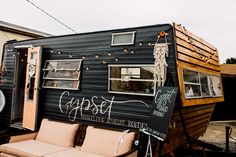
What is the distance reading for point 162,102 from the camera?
4684 millimetres

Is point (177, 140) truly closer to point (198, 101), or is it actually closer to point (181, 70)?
A: point (198, 101)

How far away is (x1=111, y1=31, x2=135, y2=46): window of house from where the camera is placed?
18.2 feet

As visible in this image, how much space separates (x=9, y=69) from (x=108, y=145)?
560 centimetres

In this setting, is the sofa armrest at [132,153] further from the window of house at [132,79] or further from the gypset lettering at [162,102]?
the window of house at [132,79]

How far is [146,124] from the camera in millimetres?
5145

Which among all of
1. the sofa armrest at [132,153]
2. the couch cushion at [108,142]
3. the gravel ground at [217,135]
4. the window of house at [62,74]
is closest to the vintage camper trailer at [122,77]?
the window of house at [62,74]

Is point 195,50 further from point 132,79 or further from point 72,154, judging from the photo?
point 72,154

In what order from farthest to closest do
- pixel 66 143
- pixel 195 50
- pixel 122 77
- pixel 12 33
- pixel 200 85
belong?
pixel 12 33 → pixel 200 85 → pixel 195 50 → pixel 122 77 → pixel 66 143

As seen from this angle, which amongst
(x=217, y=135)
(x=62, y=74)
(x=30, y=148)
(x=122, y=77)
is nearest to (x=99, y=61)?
(x=122, y=77)

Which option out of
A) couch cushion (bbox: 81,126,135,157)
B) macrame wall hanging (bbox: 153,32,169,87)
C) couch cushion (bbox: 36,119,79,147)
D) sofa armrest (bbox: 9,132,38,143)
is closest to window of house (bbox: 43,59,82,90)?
couch cushion (bbox: 36,119,79,147)

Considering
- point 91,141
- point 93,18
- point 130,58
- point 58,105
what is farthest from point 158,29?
point 93,18

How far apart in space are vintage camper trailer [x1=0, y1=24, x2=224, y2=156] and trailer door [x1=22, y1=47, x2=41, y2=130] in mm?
30

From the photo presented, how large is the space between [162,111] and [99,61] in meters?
2.24

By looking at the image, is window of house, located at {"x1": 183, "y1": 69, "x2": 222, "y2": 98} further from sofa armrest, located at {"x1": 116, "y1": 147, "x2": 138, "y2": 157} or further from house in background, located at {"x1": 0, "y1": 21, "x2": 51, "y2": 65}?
house in background, located at {"x1": 0, "y1": 21, "x2": 51, "y2": 65}
